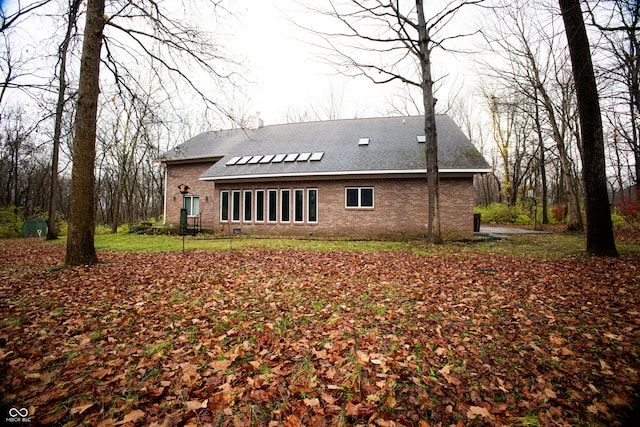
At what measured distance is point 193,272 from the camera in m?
6.50

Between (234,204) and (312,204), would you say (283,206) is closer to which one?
(312,204)

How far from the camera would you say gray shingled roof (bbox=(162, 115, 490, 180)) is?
13.8 metres

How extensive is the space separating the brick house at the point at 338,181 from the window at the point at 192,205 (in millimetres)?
74

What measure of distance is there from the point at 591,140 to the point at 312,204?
11.2 m

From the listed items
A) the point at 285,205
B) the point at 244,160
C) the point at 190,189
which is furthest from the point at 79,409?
the point at 190,189

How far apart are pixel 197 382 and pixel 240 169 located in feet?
50.2

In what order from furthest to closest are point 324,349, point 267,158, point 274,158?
point 267,158
point 274,158
point 324,349

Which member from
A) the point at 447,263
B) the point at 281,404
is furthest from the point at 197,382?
the point at 447,263

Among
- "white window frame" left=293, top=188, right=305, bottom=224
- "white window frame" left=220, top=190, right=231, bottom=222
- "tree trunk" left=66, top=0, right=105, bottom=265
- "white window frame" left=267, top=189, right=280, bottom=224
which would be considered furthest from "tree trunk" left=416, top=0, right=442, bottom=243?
"white window frame" left=220, top=190, right=231, bottom=222

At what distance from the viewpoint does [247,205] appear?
1691cm

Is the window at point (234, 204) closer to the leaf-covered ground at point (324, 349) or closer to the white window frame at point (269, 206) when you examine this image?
the white window frame at point (269, 206)

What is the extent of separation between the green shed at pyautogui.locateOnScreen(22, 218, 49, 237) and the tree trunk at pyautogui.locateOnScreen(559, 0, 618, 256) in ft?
87.7

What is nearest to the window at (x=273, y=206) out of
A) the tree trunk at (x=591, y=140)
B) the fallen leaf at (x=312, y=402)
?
the tree trunk at (x=591, y=140)

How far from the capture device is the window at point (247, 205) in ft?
55.1
